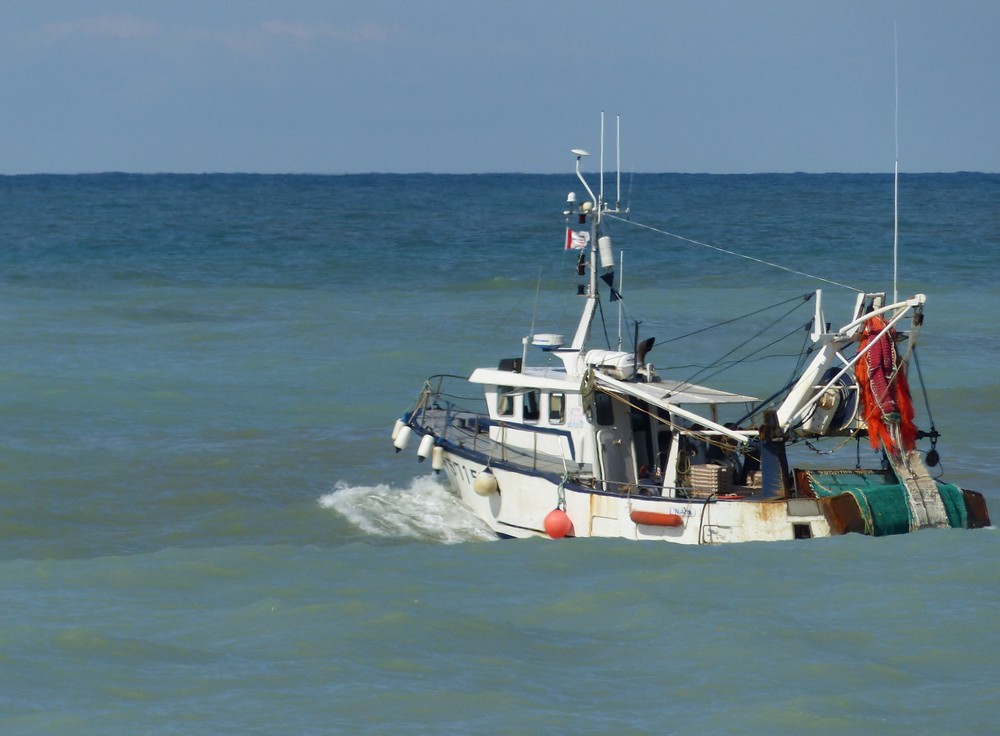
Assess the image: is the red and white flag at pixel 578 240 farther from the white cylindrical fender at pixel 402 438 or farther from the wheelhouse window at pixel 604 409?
the white cylindrical fender at pixel 402 438

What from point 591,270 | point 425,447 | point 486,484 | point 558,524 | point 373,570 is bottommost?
point 373,570

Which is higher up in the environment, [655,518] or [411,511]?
[655,518]

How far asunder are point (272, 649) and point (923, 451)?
49.5 ft

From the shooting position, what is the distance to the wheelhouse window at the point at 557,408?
852 inches

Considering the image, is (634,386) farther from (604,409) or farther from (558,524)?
(558,524)

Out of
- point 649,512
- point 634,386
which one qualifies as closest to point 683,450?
point 634,386

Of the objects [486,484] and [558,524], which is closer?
[558,524]

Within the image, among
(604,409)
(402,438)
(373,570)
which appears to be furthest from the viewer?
(402,438)

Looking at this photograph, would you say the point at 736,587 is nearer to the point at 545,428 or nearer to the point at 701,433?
the point at 701,433

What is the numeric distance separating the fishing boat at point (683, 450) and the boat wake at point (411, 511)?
0.33 metres

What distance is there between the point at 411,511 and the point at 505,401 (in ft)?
7.14

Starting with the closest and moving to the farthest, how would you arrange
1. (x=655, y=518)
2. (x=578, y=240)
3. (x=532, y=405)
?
(x=655, y=518)
(x=578, y=240)
(x=532, y=405)

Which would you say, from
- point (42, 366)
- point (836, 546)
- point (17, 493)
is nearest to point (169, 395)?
point (42, 366)

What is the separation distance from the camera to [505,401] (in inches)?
877
